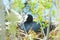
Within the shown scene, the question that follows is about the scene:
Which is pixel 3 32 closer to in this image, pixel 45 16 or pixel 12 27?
pixel 12 27

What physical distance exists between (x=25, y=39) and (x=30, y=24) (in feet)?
1.75

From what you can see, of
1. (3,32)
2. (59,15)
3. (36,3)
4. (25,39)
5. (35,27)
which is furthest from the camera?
(35,27)

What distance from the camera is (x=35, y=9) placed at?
63.9 inches

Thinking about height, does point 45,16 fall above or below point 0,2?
below

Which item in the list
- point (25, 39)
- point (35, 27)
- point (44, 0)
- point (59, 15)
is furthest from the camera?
point (35, 27)

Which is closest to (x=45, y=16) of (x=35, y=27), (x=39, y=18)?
(x=39, y=18)

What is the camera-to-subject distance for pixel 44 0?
1493 millimetres

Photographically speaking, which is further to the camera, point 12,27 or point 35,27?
point 35,27

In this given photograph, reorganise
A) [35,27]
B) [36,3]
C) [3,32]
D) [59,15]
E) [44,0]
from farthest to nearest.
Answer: [35,27], [36,3], [44,0], [3,32], [59,15]

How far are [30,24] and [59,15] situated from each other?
1642mm

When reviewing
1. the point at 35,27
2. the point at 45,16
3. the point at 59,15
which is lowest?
the point at 35,27

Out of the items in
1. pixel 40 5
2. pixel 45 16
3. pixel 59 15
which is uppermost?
pixel 59 15

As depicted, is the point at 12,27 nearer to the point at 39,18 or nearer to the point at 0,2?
the point at 0,2

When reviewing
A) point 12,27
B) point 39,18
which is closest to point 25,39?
point 39,18
